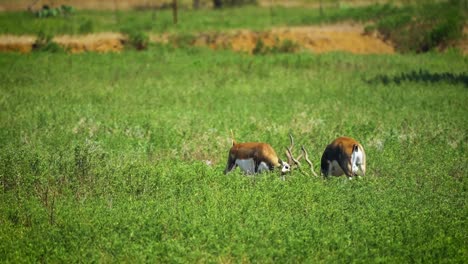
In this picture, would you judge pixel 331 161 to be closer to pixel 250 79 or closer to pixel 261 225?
pixel 261 225

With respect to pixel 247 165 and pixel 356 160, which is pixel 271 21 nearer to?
pixel 247 165

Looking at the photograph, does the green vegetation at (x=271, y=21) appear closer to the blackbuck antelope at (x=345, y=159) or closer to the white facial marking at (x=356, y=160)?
the blackbuck antelope at (x=345, y=159)

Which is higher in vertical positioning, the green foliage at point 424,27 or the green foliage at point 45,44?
the green foliage at point 45,44

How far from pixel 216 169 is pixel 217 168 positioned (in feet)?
0.98

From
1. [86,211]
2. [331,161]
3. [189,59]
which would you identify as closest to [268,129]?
[331,161]

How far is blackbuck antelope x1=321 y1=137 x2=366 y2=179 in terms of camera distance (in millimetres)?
15914

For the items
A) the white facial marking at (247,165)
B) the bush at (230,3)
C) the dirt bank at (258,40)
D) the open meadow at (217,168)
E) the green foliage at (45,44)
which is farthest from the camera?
the bush at (230,3)

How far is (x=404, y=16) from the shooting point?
41.8 m

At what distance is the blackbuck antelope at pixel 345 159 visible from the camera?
1591 centimetres

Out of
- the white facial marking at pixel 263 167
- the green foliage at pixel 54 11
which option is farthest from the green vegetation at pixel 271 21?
the white facial marking at pixel 263 167

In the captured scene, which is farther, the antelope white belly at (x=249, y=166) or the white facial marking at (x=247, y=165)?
the white facial marking at (x=247, y=165)

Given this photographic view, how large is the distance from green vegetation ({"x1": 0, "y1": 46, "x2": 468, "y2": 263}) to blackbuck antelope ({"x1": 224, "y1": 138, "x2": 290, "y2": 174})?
1.46 feet

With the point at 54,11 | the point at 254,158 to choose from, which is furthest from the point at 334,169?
the point at 54,11

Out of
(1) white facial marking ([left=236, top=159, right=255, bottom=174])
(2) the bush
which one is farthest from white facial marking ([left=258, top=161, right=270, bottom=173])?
(2) the bush
